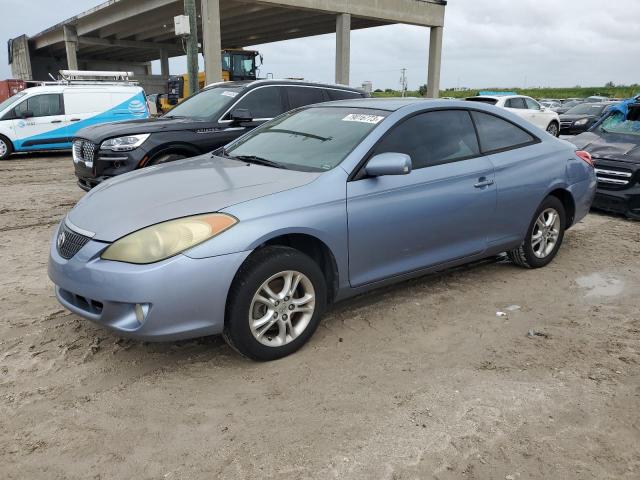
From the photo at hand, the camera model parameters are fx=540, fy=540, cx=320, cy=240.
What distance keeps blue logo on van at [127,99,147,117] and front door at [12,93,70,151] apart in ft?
5.49

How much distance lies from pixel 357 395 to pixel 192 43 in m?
11.7

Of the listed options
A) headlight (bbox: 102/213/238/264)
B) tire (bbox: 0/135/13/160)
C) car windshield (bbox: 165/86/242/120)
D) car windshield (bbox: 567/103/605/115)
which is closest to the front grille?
headlight (bbox: 102/213/238/264)

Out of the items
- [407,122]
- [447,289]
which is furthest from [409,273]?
[407,122]

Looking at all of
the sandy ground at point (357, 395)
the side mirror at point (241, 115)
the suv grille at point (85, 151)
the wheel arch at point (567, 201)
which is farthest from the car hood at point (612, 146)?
the suv grille at point (85, 151)

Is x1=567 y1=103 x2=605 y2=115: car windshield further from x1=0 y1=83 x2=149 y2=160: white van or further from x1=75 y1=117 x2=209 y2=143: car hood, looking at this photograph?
x1=75 y1=117 x2=209 y2=143: car hood

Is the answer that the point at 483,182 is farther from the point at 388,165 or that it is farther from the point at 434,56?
the point at 434,56

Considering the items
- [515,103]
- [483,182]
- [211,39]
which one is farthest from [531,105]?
[483,182]

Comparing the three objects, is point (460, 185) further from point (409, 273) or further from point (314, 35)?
point (314, 35)

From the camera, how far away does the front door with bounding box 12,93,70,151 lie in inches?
527

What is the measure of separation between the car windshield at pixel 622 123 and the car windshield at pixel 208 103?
5735 millimetres

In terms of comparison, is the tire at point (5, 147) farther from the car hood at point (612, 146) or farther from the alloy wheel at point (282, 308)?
the alloy wheel at point (282, 308)

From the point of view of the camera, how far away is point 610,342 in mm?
3619

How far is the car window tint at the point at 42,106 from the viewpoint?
43.6ft

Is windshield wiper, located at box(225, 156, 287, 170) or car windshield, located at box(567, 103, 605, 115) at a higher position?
windshield wiper, located at box(225, 156, 287, 170)
